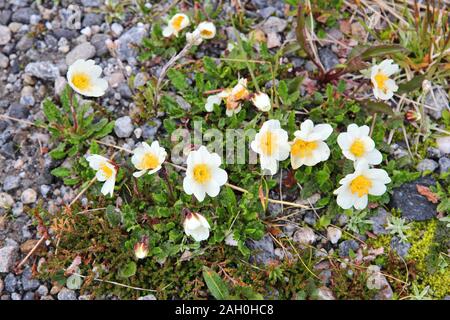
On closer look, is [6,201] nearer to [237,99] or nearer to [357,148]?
[237,99]

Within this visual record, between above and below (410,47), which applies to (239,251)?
below

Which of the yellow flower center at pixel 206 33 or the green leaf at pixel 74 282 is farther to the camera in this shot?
the yellow flower center at pixel 206 33

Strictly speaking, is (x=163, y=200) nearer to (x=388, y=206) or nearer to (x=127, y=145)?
(x=127, y=145)

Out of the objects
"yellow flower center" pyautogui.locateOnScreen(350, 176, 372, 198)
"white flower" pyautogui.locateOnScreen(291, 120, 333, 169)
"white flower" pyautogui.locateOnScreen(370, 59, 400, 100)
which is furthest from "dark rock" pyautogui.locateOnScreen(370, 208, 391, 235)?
"white flower" pyautogui.locateOnScreen(370, 59, 400, 100)

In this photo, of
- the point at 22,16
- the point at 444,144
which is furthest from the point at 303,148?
the point at 22,16

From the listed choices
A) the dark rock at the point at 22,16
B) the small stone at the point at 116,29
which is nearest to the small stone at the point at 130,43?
the small stone at the point at 116,29

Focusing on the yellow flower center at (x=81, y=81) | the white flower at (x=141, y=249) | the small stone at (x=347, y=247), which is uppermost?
the yellow flower center at (x=81, y=81)

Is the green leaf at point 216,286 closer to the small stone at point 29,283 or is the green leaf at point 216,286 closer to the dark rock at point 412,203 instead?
the small stone at point 29,283

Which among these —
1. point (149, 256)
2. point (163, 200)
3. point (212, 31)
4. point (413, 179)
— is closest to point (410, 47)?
point (413, 179)
